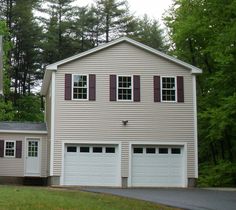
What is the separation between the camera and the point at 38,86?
46.9 meters

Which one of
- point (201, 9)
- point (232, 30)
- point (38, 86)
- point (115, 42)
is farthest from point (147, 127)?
point (38, 86)

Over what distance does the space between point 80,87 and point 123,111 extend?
2493 mm

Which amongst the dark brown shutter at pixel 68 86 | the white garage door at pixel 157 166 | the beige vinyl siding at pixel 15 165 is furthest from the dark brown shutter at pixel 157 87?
the beige vinyl siding at pixel 15 165

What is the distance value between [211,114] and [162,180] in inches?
189

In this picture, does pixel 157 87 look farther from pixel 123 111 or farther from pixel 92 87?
pixel 92 87

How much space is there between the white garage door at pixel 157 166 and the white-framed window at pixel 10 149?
22.6ft

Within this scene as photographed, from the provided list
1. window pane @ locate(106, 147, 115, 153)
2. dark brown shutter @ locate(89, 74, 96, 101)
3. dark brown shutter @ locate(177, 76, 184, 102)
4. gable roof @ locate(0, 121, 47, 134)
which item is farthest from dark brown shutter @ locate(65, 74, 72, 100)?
dark brown shutter @ locate(177, 76, 184, 102)

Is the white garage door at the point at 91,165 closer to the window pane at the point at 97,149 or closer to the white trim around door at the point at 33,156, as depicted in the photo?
the window pane at the point at 97,149

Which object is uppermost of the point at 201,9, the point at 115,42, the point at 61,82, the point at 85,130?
the point at 201,9

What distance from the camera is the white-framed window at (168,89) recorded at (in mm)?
25984

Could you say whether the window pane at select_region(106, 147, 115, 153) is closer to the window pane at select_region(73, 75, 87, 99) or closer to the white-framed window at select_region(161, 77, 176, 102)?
the window pane at select_region(73, 75, 87, 99)

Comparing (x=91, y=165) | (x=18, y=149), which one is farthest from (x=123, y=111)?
(x=18, y=149)

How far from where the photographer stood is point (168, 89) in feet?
85.6

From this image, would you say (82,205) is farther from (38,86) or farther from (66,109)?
(38,86)
